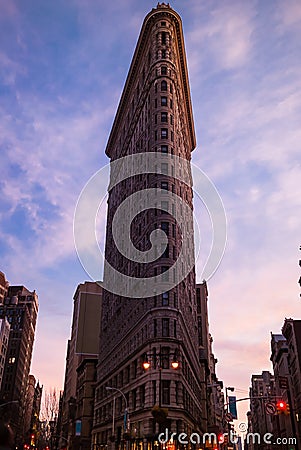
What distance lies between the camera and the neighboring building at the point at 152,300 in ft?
185

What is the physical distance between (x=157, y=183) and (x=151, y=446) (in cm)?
3858

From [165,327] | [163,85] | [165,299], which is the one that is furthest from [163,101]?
[165,327]

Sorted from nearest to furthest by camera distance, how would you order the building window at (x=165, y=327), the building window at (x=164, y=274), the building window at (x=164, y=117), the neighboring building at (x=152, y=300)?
the neighboring building at (x=152, y=300)
the building window at (x=165, y=327)
the building window at (x=164, y=274)
the building window at (x=164, y=117)

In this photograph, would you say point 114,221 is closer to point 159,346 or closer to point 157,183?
point 157,183

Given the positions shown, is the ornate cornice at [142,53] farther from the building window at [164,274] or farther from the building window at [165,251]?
the building window at [164,274]

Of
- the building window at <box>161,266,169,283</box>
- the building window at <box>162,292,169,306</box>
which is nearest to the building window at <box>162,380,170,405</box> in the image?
the building window at <box>162,292,169,306</box>

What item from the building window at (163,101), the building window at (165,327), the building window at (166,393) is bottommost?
the building window at (166,393)

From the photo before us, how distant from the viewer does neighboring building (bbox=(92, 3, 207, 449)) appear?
56.3 m

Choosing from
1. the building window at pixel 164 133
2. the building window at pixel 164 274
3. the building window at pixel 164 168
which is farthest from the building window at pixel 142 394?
the building window at pixel 164 133

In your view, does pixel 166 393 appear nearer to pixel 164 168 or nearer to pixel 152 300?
pixel 152 300

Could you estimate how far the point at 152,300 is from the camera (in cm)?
6088

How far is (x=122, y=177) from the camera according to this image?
110 meters

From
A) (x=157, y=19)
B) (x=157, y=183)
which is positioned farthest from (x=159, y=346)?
(x=157, y=19)

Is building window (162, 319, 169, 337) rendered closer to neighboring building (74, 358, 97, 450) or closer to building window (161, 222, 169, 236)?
building window (161, 222, 169, 236)
